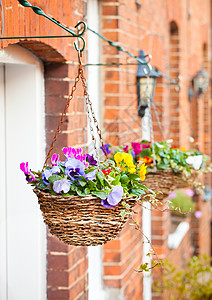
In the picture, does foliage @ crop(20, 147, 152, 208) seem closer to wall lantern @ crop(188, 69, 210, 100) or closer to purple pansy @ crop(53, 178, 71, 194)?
purple pansy @ crop(53, 178, 71, 194)

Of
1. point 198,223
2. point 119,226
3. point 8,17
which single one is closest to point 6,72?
point 8,17

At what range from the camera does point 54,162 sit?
2.03 meters

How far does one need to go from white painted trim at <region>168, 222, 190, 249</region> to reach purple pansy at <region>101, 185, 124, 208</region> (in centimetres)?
377

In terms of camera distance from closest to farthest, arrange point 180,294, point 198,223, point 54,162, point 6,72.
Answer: point 54,162 < point 6,72 < point 180,294 < point 198,223

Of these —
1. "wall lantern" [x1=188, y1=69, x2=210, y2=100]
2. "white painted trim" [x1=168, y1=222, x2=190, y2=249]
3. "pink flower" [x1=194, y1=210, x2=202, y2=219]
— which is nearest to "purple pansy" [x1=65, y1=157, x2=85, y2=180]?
"white painted trim" [x1=168, y1=222, x2=190, y2=249]

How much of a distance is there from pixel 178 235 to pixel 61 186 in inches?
177

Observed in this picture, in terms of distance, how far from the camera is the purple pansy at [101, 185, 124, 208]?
194 centimetres

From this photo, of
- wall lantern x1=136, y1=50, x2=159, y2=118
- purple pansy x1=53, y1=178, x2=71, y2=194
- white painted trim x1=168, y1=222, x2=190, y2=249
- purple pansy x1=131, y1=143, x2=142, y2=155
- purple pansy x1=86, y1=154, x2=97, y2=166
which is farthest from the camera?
white painted trim x1=168, y1=222, x2=190, y2=249

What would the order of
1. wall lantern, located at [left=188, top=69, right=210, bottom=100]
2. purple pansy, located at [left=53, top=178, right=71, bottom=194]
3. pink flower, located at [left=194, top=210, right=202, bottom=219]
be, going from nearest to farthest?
purple pansy, located at [left=53, top=178, right=71, bottom=194]
wall lantern, located at [left=188, top=69, right=210, bottom=100]
pink flower, located at [left=194, top=210, right=202, bottom=219]

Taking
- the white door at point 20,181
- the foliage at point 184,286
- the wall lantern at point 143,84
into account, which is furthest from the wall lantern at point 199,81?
the white door at point 20,181

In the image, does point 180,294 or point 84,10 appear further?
point 180,294

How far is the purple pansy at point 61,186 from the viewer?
6.22ft

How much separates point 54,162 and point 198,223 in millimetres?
6144

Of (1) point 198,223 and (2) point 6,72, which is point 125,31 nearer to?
(2) point 6,72
